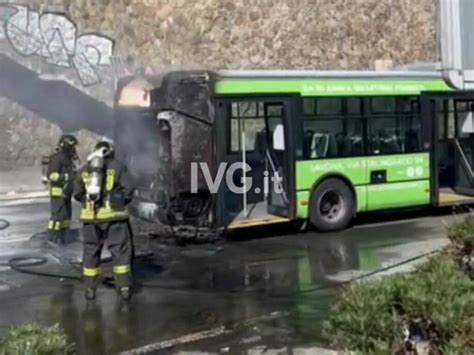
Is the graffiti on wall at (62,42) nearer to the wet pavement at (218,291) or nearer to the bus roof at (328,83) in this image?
the wet pavement at (218,291)

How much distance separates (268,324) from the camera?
858 centimetres

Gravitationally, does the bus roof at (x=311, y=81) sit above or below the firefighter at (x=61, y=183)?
above

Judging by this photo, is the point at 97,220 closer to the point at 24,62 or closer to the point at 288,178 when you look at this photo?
the point at 288,178

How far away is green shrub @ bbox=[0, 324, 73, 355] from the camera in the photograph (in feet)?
14.4

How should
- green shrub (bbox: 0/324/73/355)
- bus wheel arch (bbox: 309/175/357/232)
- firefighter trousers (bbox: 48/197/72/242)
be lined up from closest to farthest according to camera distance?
1. green shrub (bbox: 0/324/73/355)
2. firefighter trousers (bbox: 48/197/72/242)
3. bus wheel arch (bbox: 309/175/357/232)

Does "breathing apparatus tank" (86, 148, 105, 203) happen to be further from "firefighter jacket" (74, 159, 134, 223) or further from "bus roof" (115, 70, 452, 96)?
"bus roof" (115, 70, 452, 96)

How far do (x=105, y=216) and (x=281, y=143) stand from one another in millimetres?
5110

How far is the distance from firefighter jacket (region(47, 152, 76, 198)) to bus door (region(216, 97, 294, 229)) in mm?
2239

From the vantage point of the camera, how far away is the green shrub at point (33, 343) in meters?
4.39

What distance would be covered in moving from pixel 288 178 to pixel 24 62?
11.8 meters

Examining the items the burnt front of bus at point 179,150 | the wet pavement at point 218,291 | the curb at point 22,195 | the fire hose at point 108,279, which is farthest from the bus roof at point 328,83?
the curb at point 22,195

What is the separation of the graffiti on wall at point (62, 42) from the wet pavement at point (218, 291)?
11.8 m

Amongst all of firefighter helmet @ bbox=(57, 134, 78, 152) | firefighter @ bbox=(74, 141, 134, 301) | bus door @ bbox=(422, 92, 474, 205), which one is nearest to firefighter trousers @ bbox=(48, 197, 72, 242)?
firefighter helmet @ bbox=(57, 134, 78, 152)

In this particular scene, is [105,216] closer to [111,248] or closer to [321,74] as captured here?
[111,248]
